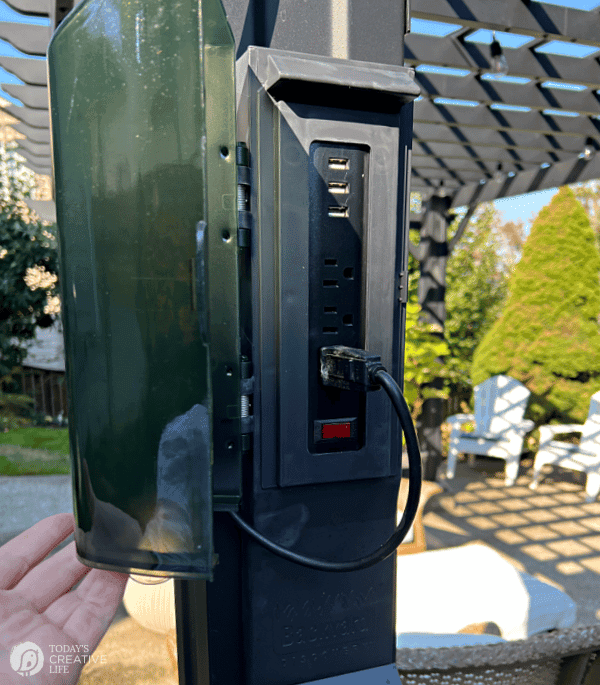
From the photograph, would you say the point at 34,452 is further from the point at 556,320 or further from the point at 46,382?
the point at 556,320

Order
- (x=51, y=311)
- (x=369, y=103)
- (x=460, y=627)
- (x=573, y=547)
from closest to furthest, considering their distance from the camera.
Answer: (x=369, y=103), (x=460, y=627), (x=573, y=547), (x=51, y=311)

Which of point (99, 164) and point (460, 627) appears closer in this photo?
point (99, 164)

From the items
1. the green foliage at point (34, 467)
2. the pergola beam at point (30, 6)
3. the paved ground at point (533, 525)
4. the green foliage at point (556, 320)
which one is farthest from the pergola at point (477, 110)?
the green foliage at point (34, 467)

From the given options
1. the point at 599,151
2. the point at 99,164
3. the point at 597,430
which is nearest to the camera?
the point at 99,164

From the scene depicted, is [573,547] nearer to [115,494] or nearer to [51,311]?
[115,494]

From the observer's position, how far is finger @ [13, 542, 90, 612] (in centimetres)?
97

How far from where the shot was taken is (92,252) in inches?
24.5

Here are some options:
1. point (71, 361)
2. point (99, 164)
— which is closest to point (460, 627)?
Answer: point (71, 361)

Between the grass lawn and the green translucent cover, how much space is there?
5.02 m

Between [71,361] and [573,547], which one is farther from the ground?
→ [71,361]

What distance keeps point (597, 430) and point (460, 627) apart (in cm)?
334

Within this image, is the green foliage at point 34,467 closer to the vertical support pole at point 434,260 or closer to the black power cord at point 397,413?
the vertical support pole at point 434,260

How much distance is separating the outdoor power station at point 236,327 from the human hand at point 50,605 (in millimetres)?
174

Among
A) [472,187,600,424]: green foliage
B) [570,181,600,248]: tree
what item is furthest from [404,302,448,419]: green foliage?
[570,181,600,248]: tree
